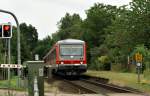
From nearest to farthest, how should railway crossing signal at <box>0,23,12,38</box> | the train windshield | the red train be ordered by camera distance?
railway crossing signal at <box>0,23,12,38</box> < the red train < the train windshield

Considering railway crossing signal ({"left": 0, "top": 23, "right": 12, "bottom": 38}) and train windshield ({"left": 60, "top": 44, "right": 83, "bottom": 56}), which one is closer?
railway crossing signal ({"left": 0, "top": 23, "right": 12, "bottom": 38})

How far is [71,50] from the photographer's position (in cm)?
4984

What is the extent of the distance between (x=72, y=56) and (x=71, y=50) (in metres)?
0.54

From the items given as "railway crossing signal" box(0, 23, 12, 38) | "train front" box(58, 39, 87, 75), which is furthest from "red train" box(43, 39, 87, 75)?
"railway crossing signal" box(0, 23, 12, 38)

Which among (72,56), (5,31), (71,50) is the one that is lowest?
(72,56)

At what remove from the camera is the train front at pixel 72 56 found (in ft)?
163

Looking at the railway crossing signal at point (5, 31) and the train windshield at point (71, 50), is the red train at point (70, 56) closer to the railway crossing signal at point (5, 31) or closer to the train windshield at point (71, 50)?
the train windshield at point (71, 50)

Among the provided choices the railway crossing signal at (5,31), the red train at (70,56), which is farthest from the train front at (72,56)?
the railway crossing signal at (5,31)

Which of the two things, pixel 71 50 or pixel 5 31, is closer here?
pixel 5 31

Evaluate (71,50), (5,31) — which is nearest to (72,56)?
(71,50)

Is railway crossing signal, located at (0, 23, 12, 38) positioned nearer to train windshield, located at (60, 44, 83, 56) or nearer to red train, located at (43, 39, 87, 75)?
red train, located at (43, 39, 87, 75)

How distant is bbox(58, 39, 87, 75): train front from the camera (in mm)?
49531

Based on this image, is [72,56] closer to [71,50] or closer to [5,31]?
[71,50]

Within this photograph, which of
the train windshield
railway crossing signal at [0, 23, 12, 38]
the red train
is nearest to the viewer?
railway crossing signal at [0, 23, 12, 38]
